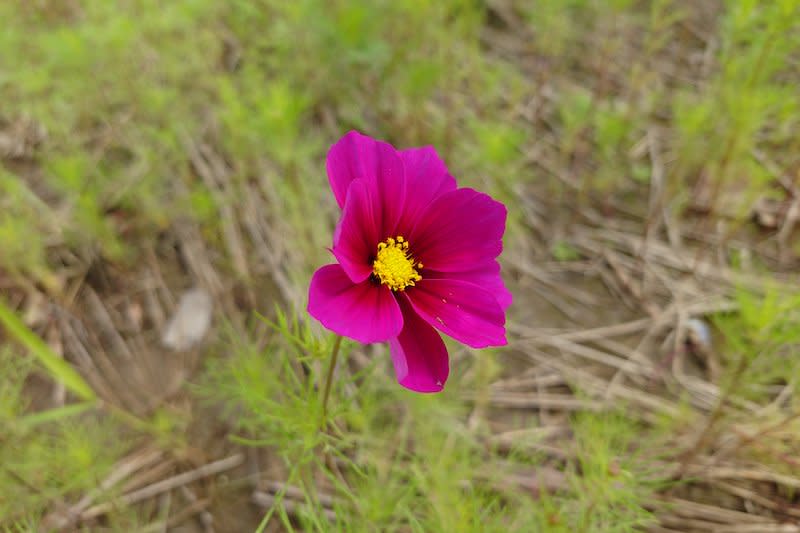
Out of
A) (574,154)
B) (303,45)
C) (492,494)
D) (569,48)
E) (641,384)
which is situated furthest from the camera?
(569,48)

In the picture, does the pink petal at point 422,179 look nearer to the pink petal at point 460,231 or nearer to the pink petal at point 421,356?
the pink petal at point 460,231

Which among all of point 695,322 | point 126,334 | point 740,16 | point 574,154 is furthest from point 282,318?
point 574,154

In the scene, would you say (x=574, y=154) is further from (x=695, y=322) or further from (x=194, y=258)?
(x=194, y=258)

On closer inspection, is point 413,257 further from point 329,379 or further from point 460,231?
point 329,379

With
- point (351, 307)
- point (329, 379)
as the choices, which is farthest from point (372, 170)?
point (329, 379)

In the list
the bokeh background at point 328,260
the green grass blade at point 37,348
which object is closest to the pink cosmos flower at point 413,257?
the bokeh background at point 328,260

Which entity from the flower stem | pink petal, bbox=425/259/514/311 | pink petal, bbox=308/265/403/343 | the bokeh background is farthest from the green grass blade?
pink petal, bbox=425/259/514/311
